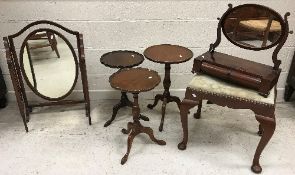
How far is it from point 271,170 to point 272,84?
65 centimetres

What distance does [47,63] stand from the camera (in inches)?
98.1

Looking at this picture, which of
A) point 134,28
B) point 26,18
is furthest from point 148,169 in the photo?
point 26,18

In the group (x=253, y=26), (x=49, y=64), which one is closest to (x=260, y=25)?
(x=253, y=26)

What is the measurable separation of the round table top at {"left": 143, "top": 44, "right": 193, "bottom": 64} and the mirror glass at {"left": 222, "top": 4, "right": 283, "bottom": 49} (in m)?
0.36

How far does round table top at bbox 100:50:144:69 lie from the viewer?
7.64 feet

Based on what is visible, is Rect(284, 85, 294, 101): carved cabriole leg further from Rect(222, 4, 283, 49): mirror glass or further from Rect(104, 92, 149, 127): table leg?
Rect(104, 92, 149, 127): table leg

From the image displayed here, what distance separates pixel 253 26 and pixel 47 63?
5.42 ft

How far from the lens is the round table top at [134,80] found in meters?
2.03

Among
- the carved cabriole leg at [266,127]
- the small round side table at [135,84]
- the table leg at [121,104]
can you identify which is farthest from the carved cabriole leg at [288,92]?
the table leg at [121,104]

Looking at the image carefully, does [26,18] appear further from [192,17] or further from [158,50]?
[192,17]

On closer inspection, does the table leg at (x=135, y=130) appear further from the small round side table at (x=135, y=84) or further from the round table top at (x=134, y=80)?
the round table top at (x=134, y=80)

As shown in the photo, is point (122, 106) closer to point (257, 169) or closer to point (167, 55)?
point (167, 55)

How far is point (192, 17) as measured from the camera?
257 cm

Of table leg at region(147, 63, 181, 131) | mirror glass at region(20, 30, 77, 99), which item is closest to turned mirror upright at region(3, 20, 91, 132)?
mirror glass at region(20, 30, 77, 99)
